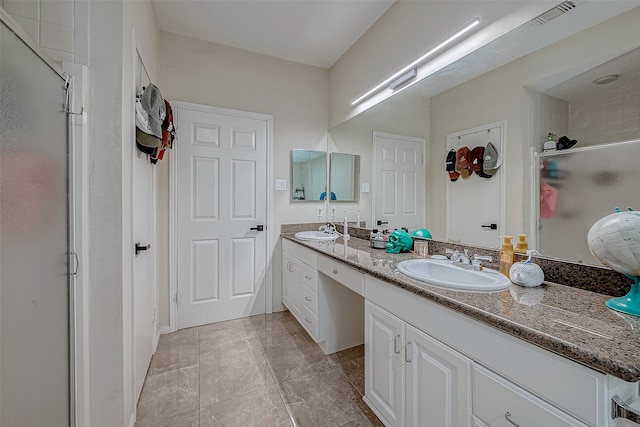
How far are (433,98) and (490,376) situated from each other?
157 centimetres

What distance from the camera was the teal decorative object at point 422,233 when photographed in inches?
70.1

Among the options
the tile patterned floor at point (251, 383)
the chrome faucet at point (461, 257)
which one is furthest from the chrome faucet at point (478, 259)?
the tile patterned floor at point (251, 383)

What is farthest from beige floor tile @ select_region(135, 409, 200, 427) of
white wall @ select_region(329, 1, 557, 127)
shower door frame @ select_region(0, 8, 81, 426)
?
white wall @ select_region(329, 1, 557, 127)

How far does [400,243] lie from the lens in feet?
5.98

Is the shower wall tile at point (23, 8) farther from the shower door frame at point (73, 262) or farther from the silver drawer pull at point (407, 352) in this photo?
the silver drawer pull at point (407, 352)

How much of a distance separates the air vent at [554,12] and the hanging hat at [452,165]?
66 cm

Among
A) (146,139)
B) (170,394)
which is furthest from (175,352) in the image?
(146,139)

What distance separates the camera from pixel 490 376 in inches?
32.6

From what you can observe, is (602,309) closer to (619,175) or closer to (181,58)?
(619,175)

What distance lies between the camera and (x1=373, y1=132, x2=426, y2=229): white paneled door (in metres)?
1.87

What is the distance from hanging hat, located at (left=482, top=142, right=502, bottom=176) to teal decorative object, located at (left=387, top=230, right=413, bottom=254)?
635mm

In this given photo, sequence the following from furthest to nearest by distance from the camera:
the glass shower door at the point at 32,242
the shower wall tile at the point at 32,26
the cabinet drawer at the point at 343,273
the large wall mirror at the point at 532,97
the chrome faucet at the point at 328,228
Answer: the chrome faucet at the point at 328,228, the cabinet drawer at the point at 343,273, the shower wall tile at the point at 32,26, the large wall mirror at the point at 532,97, the glass shower door at the point at 32,242

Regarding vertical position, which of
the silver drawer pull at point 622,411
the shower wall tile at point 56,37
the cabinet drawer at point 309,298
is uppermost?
the shower wall tile at point 56,37

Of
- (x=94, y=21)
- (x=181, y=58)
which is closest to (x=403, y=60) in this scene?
(x=94, y=21)
